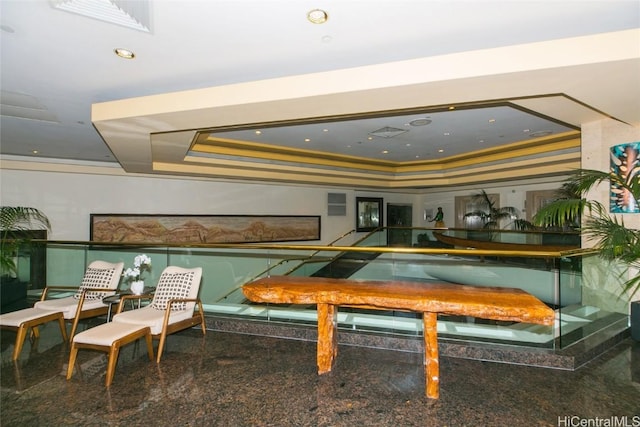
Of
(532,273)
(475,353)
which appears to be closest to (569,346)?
(475,353)

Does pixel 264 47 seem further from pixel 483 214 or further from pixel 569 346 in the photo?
pixel 483 214

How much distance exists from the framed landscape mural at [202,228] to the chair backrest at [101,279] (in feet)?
7.78

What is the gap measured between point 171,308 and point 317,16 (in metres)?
3.45

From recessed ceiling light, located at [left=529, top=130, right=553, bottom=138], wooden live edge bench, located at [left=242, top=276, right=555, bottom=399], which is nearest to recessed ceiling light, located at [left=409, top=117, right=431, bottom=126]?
recessed ceiling light, located at [left=529, top=130, right=553, bottom=138]

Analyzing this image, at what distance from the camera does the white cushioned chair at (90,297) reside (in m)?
4.02

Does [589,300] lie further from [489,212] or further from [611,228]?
[489,212]

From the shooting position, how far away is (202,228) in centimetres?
920

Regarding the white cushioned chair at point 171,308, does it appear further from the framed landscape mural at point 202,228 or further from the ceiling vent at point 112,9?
the framed landscape mural at point 202,228

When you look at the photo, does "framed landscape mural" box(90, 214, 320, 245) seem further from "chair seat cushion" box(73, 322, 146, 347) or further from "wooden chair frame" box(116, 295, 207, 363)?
"chair seat cushion" box(73, 322, 146, 347)

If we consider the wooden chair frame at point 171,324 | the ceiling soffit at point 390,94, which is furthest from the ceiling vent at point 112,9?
the wooden chair frame at point 171,324

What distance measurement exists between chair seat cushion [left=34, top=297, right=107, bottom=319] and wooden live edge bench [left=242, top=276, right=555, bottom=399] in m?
2.49

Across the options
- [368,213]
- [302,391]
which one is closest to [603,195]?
[302,391]

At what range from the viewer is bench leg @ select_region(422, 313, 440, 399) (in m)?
2.74

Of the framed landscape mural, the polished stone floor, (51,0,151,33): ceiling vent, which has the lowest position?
the polished stone floor
